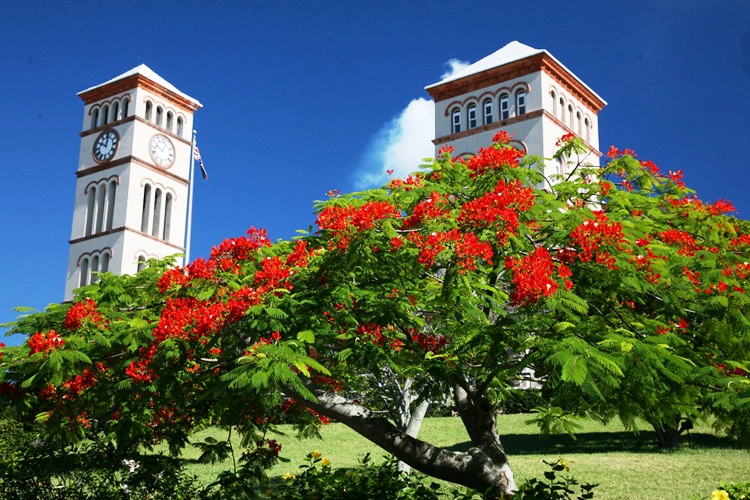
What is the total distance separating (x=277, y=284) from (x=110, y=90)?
1770 inches

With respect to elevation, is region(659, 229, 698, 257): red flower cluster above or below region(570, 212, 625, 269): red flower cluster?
above

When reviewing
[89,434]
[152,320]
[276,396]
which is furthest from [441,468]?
[89,434]

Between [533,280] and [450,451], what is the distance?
3.28 metres

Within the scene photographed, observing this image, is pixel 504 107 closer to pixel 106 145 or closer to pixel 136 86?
pixel 136 86

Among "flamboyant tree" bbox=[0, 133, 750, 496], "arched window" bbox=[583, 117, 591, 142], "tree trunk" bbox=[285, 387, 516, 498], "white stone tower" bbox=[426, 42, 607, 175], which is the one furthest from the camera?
"arched window" bbox=[583, 117, 591, 142]

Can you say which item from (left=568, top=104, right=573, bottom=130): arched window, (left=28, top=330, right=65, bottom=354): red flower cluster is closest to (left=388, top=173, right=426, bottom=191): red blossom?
(left=28, top=330, right=65, bottom=354): red flower cluster

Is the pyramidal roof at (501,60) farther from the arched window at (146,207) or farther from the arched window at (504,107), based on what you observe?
the arched window at (146,207)

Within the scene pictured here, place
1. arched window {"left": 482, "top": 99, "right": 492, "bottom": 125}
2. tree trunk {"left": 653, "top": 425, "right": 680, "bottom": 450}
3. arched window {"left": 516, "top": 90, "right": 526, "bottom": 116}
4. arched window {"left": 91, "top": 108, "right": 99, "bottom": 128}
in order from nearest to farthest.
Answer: tree trunk {"left": 653, "top": 425, "right": 680, "bottom": 450} < arched window {"left": 516, "top": 90, "right": 526, "bottom": 116} < arched window {"left": 482, "top": 99, "right": 492, "bottom": 125} < arched window {"left": 91, "top": 108, "right": 99, "bottom": 128}

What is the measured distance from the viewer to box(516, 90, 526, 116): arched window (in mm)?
42938

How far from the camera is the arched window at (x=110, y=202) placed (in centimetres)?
4681

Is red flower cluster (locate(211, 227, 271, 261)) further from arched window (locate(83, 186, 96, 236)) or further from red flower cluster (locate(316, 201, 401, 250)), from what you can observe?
arched window (locate(83, 186, 96, 236))

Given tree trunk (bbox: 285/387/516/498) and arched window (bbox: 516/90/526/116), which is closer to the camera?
tree trunk (bbox: 285/387/516/498)

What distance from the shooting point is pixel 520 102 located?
43.2 metres

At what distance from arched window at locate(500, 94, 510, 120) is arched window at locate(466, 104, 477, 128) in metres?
1.49
